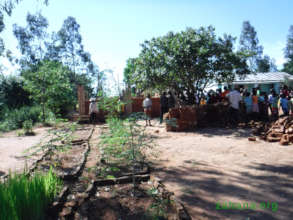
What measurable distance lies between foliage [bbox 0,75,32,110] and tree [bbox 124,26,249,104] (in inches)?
437

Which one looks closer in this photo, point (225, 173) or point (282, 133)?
point (225, 173)

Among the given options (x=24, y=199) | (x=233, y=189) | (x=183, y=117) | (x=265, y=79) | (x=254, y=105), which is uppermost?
(x=265, y=79)

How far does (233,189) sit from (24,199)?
271 cm

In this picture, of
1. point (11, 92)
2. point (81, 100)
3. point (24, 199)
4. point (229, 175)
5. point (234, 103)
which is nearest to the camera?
point (24, 199)

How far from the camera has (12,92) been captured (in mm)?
17984

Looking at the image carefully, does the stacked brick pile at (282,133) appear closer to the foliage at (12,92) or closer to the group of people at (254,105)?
the group of people at (254,105)

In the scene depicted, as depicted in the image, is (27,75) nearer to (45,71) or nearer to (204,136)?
(45,71)

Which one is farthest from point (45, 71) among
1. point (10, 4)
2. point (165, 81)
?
point (10, 4)

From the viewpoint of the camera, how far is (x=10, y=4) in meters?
6.21

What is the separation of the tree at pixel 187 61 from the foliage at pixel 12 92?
11.1 meters

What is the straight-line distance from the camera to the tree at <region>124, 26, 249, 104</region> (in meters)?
10.1

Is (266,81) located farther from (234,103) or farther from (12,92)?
(12,92)

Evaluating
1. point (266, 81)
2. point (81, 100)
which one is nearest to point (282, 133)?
point (81, 100)

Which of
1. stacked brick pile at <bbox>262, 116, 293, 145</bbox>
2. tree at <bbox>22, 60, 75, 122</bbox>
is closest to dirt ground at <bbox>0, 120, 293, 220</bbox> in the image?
stacked brick pile at <bbox>262, 116, 293, 145</bbox>
